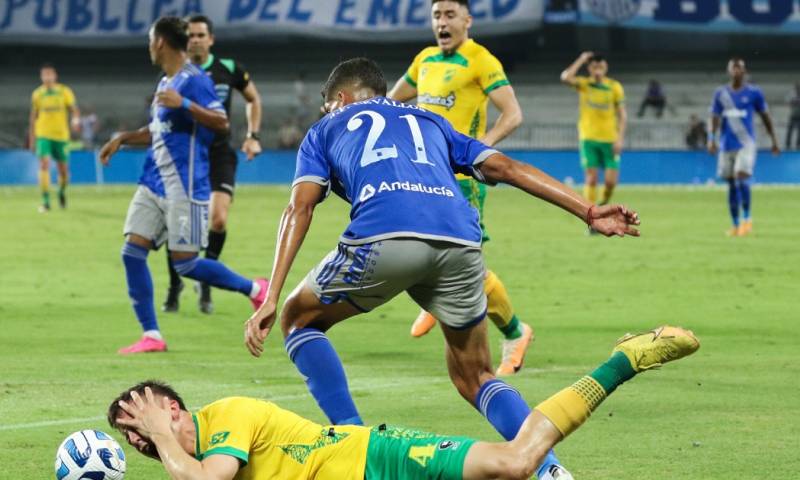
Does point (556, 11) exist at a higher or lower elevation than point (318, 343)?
lower

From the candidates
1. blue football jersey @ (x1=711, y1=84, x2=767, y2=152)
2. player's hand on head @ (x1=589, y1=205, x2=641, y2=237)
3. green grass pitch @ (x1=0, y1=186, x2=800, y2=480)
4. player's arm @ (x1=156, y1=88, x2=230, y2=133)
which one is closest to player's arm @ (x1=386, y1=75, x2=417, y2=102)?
player's arm @ (x1=156, y1=88, x2=230, y2=133)

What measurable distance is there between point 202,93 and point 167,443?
5.71 m

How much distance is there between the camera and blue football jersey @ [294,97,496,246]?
244 inches

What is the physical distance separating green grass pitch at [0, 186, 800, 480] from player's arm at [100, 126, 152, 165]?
1.41 metres

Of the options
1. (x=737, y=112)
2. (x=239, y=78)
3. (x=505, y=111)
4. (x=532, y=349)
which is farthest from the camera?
(x=737, y=112)

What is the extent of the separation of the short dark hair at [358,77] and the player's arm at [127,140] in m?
4.38

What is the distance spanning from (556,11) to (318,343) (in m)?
38.7

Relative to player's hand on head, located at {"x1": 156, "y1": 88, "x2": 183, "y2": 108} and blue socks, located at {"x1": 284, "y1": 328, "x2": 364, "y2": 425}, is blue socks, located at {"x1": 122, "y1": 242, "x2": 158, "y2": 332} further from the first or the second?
blue socks, located at {"x1": 284, "y1": 328, "x2": 364, "y2": 425}

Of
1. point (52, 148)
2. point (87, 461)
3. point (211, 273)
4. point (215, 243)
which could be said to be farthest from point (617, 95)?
point (87, 461)

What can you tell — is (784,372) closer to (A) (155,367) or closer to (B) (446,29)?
(B) (446,29)

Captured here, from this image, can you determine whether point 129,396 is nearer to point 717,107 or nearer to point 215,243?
point 215,243

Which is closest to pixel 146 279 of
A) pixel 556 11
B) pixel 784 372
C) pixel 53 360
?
pixel 53 360

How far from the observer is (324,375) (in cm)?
640

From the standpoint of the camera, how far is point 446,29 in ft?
33.0
